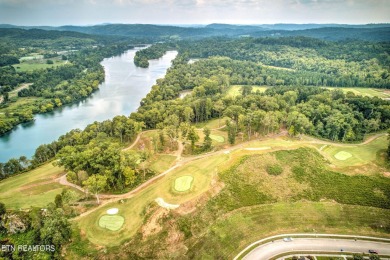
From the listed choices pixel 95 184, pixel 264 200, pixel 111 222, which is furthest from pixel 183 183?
pixel 95 184

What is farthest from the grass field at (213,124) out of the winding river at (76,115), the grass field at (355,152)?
the winding river at (76,115)

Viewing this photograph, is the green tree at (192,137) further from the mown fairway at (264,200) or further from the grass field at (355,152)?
the grass field at (355,152)

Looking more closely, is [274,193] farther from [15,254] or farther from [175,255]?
[15,254]

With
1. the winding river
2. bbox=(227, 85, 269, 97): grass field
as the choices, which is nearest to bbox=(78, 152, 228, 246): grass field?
the winding river

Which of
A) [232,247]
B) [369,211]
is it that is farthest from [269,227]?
[369,211]

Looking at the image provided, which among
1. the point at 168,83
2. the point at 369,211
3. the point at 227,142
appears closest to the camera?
the point at 369,211

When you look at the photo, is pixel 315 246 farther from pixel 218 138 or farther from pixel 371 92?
pixel 371 92

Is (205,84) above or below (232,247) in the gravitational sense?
above
